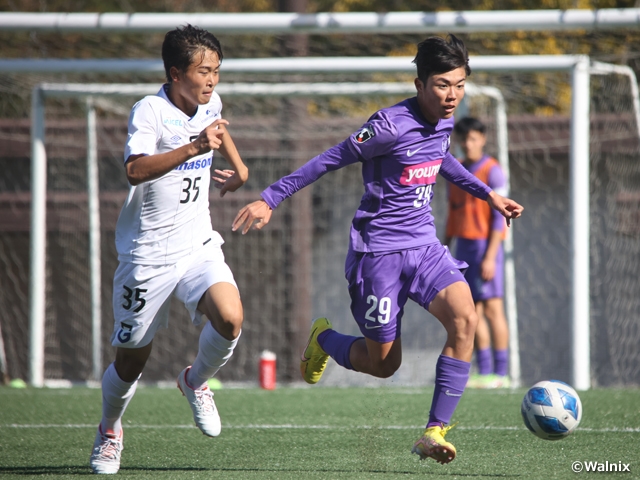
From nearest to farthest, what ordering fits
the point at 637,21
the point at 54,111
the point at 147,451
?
the point at 147,451 → the point at 637,21 → the point at 54,111

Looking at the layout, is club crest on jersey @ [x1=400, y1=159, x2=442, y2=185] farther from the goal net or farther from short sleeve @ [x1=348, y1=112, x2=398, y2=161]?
the goal net

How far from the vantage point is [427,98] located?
385 cm

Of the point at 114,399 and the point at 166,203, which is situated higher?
the point at 166,203

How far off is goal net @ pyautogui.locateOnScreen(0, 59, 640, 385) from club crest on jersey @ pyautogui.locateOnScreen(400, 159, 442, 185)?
5162mm

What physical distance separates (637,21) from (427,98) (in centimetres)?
373

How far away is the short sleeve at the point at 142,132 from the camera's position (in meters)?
3.53

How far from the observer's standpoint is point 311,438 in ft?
14.6

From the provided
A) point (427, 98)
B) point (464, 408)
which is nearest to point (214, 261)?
point (427, 98)

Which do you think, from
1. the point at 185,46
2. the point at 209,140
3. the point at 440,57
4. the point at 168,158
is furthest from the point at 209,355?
the point at 440,57

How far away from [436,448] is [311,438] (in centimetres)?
135

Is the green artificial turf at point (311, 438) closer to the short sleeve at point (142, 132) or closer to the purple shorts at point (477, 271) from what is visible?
the purple shorts at point (477, 271)

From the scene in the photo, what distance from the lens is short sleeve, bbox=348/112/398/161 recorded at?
375 cm

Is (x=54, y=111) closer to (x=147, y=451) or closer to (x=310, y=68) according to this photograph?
(x=310, y=68)

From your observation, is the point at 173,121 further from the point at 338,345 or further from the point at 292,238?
the point at 292,238
